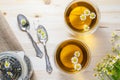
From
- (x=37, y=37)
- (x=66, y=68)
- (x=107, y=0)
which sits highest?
(x=107, y=0)

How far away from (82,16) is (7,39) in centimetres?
26

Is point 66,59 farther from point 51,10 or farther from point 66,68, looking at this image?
point 51,10

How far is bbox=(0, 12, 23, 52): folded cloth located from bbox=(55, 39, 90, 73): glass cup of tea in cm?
14

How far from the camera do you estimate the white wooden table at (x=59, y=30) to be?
1.07 meters

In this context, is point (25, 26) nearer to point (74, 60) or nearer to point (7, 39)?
point (7, 39)

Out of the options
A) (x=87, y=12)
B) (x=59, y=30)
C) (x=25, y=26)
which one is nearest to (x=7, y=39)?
(x=25, y=26)

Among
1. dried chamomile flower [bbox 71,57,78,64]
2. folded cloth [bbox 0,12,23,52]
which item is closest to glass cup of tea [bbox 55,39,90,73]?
dried chamomile flower [bbox 71,57,78,64]

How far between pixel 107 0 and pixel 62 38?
19 centimetres

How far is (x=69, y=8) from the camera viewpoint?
3.46 ft

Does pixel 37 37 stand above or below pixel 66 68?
above

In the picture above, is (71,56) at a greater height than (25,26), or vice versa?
(25,26)

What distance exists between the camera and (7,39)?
1.10 metres

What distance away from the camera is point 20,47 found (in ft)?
3.54

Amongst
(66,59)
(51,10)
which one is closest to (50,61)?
(66,59)
